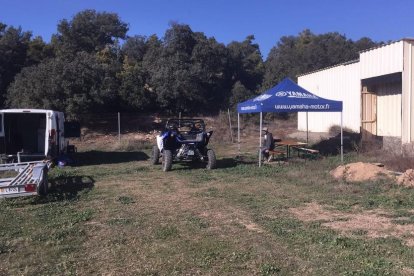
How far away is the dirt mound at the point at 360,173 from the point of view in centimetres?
1148

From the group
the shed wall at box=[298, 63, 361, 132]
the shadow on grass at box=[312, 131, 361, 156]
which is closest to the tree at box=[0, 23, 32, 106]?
the shed wall at box=[298, 63, 361, 132]

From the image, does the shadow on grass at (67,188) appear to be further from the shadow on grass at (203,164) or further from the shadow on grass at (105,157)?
the shadow on grass at (105,157)

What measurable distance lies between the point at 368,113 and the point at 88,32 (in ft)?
109

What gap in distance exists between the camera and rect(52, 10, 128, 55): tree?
142 feet

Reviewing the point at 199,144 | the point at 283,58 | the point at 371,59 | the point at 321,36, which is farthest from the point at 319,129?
the point at 321,36

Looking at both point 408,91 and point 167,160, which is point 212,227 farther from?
point 408,91

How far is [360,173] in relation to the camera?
11.7 metres

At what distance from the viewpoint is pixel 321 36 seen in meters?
60.8

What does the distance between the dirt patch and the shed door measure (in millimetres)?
12075

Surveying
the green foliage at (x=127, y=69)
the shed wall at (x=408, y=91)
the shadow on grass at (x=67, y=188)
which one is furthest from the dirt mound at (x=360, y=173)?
the green foliage at (x=127, y=69)

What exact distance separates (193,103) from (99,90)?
29.8 feet

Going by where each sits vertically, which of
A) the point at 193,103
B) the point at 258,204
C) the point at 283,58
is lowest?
the point at 258,204

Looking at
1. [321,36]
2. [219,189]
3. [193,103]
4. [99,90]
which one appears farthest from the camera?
[321,36]

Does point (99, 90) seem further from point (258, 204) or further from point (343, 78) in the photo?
point (258, 204)
